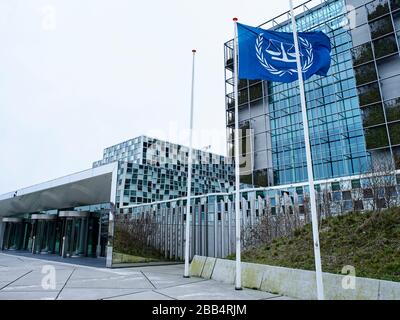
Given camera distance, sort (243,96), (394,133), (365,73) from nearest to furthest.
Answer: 1. (394,133)
2. (365,73)
3. (243,96)

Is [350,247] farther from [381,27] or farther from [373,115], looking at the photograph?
[381,27]

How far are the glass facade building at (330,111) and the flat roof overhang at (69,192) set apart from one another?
24841mm

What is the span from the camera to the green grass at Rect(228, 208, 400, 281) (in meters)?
6.95

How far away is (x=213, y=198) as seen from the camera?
15117mm

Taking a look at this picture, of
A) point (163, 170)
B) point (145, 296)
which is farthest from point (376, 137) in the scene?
point (163, 170)

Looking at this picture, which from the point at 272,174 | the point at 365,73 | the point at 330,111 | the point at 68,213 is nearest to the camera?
the point at 68,213

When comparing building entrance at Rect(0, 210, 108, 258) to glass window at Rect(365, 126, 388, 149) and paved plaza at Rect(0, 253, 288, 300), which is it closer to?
paved plaza at Rect(0, 253, 288, 300)

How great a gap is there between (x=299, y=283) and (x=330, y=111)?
36718 millimetres

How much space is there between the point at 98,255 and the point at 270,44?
18708 mm

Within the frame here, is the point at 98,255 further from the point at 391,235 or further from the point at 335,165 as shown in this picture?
the point at 335,165

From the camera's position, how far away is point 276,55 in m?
8.26

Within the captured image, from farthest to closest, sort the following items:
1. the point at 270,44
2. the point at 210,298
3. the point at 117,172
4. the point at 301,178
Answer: the point at 301,178 < the point at 117,172 < the point at 270,44 < the point at 210,298
